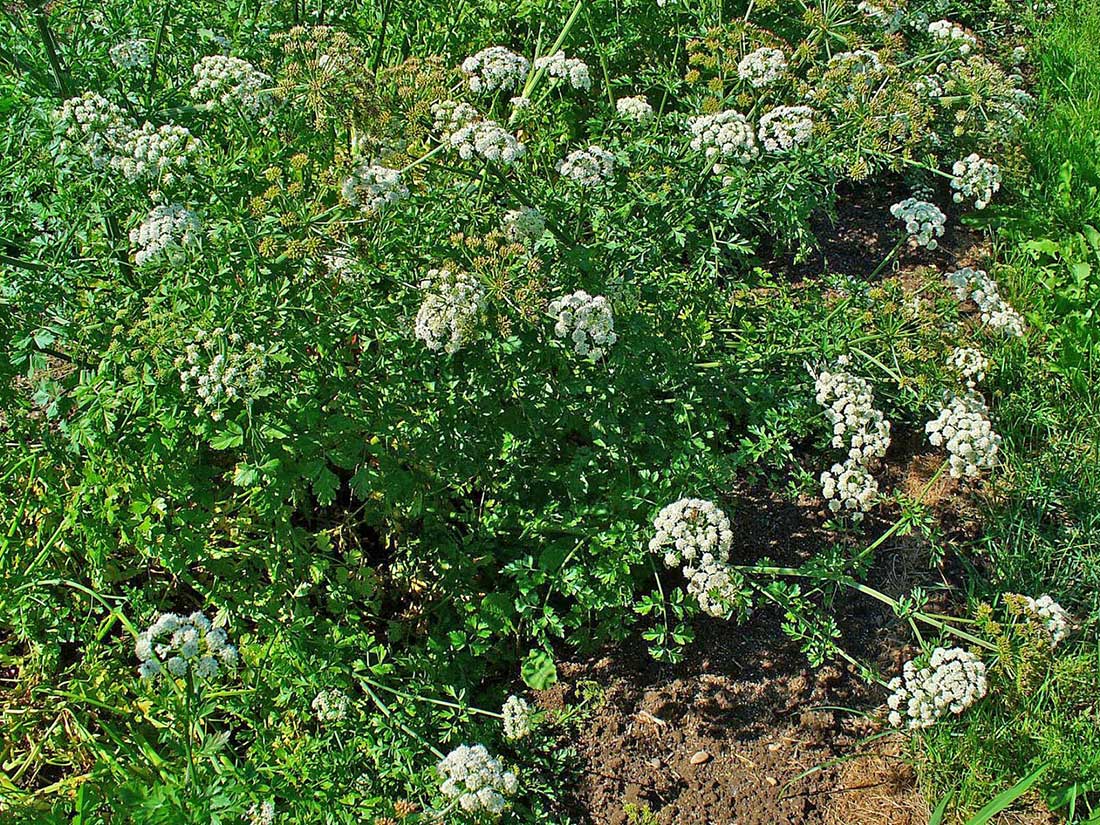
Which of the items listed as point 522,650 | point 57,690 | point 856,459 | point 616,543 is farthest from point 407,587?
point 856,459

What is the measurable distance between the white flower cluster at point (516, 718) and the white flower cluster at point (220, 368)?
1290mm

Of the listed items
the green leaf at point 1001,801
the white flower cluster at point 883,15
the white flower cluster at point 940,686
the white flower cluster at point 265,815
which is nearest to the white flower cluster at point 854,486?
the white flower cluster at point 940,686

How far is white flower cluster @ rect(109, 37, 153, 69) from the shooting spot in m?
3.99

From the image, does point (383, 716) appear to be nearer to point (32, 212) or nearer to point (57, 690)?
point (57, 690)

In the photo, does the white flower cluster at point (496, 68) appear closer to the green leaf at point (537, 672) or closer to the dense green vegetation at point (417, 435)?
the dense green vegetation at point (417, 435)

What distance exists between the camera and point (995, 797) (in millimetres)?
3430

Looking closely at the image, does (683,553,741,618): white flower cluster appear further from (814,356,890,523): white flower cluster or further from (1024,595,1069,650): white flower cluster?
(1024,595,1069,650): white flower cluster

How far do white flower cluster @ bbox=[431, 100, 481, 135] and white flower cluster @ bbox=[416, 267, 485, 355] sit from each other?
63cm

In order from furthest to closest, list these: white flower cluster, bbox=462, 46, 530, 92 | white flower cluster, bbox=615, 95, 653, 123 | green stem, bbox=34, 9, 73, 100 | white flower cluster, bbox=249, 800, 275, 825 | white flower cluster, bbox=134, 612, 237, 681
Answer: white flower cluster, bbox=615, 95, 653, 123, white flower cluster, bbox=462, 46, 530, 92, green stem, bbox=34, 9, 73, 100, white flower cluster, bbox=249, 800, 275, 825, white flower cluster, bbox=134, 612, 237, 681

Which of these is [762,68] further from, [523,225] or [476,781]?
[476,781]

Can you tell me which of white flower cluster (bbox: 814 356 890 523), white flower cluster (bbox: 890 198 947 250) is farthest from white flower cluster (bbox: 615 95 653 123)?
white flower cluster (bbox: 814 356 890 523)

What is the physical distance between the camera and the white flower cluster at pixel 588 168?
3666 mm

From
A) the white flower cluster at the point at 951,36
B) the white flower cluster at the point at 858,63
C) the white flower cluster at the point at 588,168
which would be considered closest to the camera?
the white flower cluster at the point at 588,168

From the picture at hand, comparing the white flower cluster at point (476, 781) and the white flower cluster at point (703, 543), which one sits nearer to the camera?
the white flower cluster at point (476, 781)
